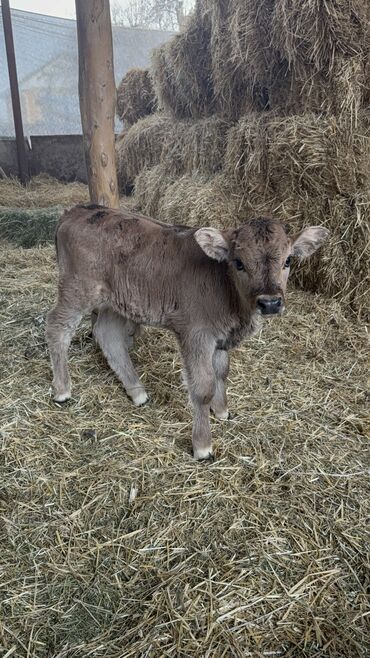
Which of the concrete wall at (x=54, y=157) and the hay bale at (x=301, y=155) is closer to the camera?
the hay bale at (x=301, y=155)

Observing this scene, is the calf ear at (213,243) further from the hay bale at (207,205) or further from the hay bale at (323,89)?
the hay bale at (207,205)

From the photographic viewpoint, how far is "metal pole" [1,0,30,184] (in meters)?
11.0

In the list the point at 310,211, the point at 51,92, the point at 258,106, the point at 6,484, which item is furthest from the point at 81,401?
the point at 51,92

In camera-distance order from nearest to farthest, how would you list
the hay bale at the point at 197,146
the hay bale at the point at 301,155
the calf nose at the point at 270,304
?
the calf nose at the point at 270,304
the hay bale at the point at 301,155
the hay bale at the point at 197,146

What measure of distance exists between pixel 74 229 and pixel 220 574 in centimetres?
247

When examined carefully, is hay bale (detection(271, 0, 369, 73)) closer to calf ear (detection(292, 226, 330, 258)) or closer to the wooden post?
the wooden post

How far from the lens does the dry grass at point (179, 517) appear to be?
2.15 m

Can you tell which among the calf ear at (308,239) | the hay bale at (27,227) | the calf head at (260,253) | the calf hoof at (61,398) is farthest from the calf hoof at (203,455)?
the hay bale at (27,227)

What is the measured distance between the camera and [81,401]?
12.3 ft

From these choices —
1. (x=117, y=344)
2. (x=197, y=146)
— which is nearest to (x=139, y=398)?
(x=117, y=344)

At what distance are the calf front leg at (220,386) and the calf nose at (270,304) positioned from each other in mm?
939

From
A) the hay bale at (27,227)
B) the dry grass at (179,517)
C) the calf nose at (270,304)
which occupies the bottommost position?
the dry grass at (179,517)

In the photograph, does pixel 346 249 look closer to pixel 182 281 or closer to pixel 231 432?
pixel 182 281

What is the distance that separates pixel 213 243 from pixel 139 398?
1.45m
